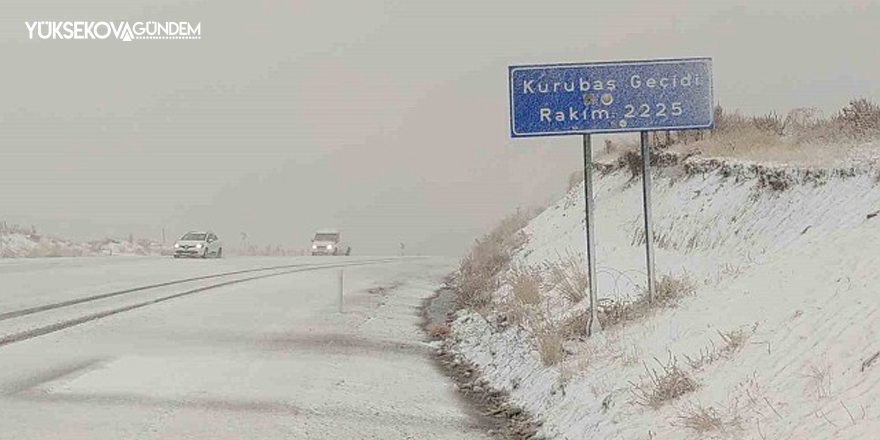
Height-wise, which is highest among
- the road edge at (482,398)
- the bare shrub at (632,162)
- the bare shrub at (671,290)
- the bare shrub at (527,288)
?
the bare shrub at (632,162)

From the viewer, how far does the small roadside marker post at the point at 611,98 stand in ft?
41.5

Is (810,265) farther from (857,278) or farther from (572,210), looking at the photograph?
(572,210)

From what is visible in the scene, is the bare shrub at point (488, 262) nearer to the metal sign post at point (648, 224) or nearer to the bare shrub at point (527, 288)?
the bare shrub at point (527, 288)

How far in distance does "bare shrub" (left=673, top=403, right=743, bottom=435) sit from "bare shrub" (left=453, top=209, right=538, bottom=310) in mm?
12692

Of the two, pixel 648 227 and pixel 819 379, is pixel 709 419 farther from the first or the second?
pixel 648 227

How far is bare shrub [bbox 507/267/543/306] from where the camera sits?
16.5 metres

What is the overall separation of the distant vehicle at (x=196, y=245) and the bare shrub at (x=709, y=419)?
141 feet

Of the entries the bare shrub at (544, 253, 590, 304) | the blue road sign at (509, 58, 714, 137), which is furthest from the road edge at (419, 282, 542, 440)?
the blue road sign at (509, 58, 714, 137)

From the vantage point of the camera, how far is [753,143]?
1850 cm

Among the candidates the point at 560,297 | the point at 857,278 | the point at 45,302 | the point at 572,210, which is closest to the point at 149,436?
the point at 857,278

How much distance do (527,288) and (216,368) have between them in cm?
629

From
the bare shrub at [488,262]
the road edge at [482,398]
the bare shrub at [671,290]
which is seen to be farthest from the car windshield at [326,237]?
the bare shrub at [671,290]

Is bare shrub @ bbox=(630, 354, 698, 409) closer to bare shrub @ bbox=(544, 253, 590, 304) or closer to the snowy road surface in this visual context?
the snowy road surface

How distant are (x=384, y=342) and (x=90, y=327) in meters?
5.33
